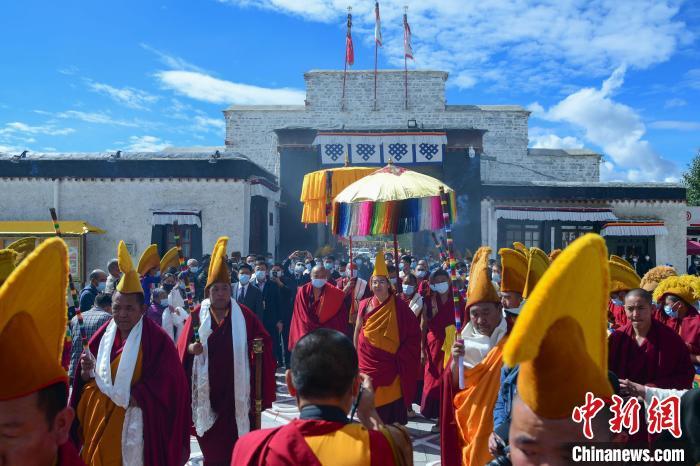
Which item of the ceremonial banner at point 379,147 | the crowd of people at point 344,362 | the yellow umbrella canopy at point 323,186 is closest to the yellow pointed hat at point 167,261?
the crowd of people at point 344,362

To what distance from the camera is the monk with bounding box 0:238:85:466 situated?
1717mm

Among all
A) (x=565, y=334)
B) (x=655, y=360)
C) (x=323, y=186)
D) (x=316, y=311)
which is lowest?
(x=316, y=311)

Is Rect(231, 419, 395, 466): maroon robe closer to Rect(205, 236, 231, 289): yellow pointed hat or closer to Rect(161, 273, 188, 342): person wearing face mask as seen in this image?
Rect(205, 236, 231, 289): yellow pointed hat

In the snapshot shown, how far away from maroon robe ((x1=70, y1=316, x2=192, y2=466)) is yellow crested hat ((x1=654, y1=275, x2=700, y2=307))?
462cm

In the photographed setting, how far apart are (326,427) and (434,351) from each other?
4895 mm

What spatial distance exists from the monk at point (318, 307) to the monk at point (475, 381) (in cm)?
338

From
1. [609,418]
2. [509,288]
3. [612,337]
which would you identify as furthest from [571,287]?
[612,337]

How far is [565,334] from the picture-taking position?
1.51m

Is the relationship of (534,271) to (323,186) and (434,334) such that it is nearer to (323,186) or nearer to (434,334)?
(434,334)

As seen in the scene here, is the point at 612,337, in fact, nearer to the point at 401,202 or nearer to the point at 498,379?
the point at 498,379

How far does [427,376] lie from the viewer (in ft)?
21.2

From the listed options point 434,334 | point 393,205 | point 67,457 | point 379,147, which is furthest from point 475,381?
point 379,147

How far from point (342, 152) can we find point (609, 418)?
58.5 ft

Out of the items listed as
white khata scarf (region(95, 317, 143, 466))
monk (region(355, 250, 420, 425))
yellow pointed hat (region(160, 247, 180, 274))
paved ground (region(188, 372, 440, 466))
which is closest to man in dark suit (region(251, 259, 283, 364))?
paved ground (region(188, 372, 440, 466))
